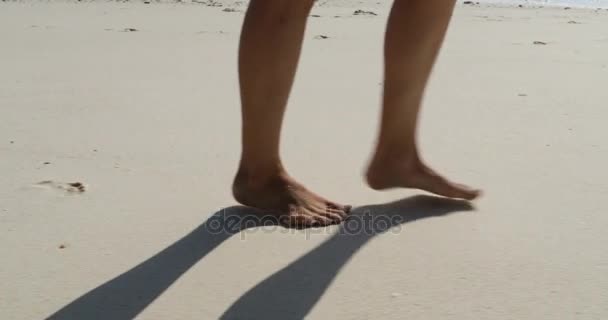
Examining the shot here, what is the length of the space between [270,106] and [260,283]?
331 mm

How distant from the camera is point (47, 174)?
1.61 m

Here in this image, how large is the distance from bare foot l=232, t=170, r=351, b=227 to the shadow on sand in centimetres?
3

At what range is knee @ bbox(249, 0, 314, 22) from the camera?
1230 mm

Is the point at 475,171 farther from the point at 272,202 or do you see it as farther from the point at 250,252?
the point at 250,252

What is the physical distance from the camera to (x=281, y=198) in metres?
1.37

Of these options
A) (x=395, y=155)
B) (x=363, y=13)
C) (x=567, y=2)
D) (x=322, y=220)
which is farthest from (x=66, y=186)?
(x=567, y=2)

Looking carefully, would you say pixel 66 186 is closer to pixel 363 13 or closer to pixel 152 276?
pixel 152 276

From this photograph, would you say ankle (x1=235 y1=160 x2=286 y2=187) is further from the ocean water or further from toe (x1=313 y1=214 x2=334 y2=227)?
the ocean water

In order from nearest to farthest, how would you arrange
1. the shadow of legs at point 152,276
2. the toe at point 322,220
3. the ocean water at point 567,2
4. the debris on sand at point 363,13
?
the shadow of legs at point 152,276 < the toe at point 322,220 < the debris on sand at point 363,13 < the ocean water at point 567,2

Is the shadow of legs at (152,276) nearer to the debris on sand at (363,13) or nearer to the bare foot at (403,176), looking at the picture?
the bare foot at (403,176)

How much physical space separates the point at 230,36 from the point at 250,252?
2911 millimetres

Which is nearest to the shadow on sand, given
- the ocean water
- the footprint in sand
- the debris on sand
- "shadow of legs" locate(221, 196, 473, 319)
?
"shadow of legs" locate(221, 196, 473, 319)

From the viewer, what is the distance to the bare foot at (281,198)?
1357 mm

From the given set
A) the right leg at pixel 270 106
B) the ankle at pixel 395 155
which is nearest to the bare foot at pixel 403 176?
the ankle at pixel 395 155
